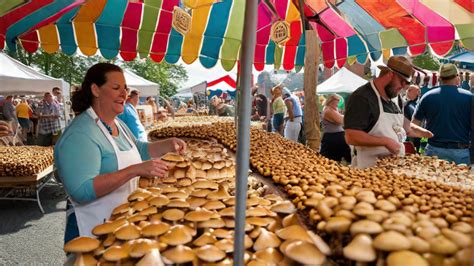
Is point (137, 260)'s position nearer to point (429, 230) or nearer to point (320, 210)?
point (320, 210)

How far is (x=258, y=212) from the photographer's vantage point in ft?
4.78

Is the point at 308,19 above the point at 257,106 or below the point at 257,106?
above

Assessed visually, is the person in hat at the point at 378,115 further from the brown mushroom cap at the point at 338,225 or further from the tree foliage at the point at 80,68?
the tree foliage at the point at 80,68

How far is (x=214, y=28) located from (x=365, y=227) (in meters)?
4.65

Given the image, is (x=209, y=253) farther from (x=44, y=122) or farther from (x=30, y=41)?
(x=44, y=122)

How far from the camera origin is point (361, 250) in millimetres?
974

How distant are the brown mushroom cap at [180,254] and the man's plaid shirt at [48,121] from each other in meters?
10.3

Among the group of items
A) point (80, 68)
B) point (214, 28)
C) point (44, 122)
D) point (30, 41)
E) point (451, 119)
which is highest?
point (80, 68)

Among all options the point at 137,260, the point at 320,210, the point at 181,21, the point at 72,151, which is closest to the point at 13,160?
the point at 181,21

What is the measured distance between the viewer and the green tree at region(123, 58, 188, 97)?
103 ft

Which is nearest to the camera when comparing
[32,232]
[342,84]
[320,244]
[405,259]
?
[405,259]

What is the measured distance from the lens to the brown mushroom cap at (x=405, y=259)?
89cm

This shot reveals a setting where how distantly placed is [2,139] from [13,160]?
11.7ft

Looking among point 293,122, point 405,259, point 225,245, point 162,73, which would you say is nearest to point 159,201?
point 225,245
